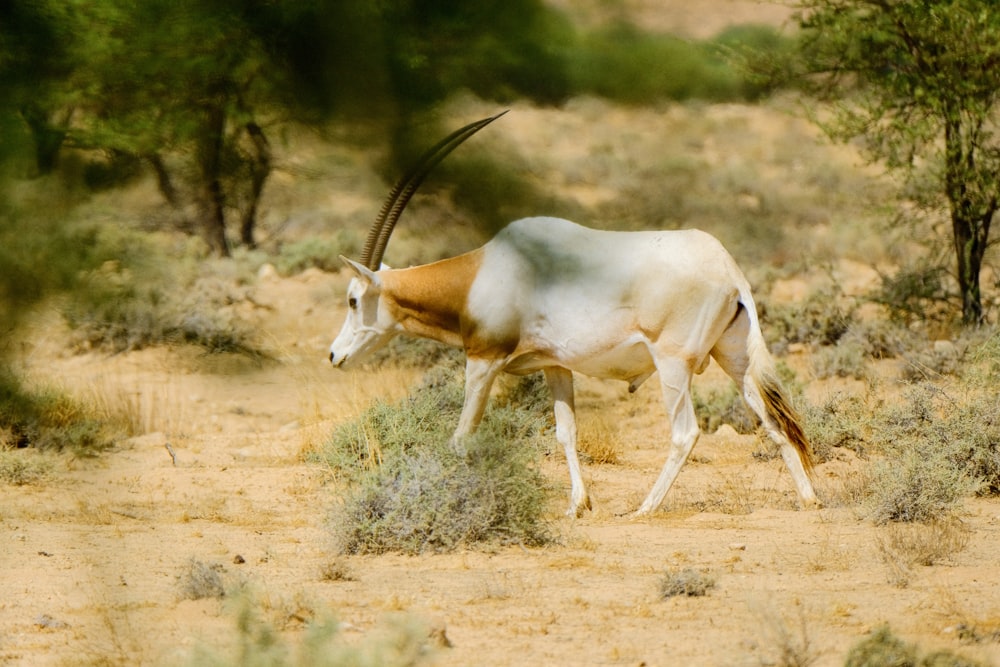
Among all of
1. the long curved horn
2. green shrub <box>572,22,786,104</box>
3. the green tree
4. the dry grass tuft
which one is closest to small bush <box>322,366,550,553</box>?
the dry grass tuft

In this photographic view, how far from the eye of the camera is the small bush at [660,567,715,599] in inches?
218

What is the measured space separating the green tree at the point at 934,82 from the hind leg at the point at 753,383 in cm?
437

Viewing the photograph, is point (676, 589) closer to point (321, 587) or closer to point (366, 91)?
point (321, 587)

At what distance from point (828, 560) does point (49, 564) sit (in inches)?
154

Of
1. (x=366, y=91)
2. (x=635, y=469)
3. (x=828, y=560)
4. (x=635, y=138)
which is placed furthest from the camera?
(x=635, y=469)

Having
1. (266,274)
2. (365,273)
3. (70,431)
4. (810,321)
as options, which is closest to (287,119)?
(365,273)

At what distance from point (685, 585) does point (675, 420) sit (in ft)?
8.16

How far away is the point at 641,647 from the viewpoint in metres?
4.82

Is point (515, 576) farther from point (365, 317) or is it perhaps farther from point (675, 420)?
point (365, 317)

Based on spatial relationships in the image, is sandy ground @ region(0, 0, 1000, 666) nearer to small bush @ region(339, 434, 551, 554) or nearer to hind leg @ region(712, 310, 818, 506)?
small bush @ region(339, 434, 551, 554)

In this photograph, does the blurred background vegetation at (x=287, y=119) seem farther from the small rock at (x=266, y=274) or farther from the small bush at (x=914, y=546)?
the small rock at (x=266, y=274)

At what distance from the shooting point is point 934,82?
12242mm

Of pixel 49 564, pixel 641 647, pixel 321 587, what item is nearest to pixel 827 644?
pixel 641 647

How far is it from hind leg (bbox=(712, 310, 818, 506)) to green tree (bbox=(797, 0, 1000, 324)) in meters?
4.37
